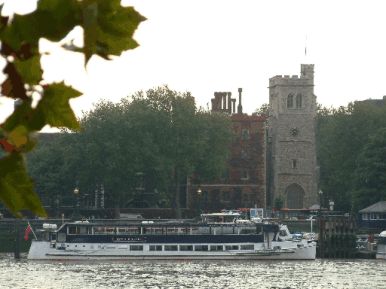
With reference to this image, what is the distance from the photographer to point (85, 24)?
8.20 feet

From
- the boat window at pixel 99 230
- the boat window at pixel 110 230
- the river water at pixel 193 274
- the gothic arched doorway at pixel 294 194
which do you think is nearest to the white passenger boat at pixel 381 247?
the river water at pixel 193 274

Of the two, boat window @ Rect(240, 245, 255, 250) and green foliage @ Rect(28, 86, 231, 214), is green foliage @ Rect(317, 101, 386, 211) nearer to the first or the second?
green foliage @ Rect(28, 86, 231, 214)

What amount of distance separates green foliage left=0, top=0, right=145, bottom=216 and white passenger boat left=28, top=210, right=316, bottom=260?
3150 inches

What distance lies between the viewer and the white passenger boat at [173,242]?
3280 inches

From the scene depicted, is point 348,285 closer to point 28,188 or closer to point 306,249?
point 306,249

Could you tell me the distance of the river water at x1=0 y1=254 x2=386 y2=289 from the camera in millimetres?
62219

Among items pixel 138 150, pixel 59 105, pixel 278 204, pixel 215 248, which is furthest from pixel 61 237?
pixel 59 105

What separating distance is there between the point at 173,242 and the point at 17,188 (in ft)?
268

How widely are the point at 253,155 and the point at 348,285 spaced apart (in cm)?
6124

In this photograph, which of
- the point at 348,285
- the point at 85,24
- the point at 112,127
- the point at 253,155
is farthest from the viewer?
the point at 253,155

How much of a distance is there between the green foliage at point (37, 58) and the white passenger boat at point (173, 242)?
263 feet

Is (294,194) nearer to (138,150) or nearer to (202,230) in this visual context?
(138,150)

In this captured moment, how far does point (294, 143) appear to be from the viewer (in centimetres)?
Answer: 12462

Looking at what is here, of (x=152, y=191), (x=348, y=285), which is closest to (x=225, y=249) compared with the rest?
(x=348, y=285)
